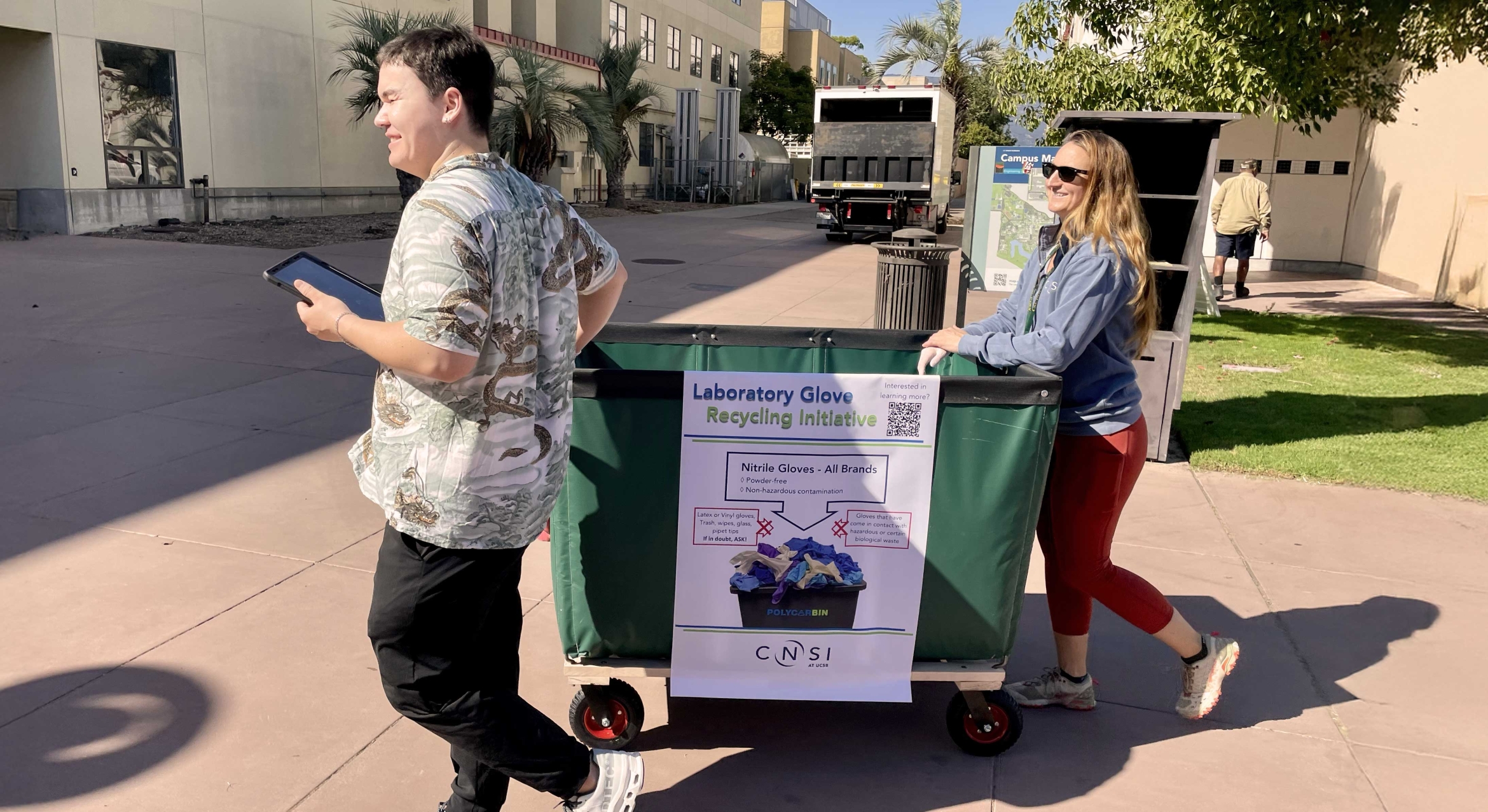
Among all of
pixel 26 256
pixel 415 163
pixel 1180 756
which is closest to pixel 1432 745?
pixel 1180 756

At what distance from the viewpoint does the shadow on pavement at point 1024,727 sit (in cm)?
300

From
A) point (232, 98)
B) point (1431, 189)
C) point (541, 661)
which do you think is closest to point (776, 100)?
point (232, 98)

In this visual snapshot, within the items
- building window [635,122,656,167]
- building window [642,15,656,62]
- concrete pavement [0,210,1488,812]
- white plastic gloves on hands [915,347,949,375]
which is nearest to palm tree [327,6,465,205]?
building window [635,122,656,167]

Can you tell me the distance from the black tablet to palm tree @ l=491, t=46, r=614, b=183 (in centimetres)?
2228

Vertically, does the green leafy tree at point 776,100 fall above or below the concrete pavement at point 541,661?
above

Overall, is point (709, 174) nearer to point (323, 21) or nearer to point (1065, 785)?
point (323, 21)

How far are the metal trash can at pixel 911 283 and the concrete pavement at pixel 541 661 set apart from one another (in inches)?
91.5

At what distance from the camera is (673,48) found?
43.4 metres

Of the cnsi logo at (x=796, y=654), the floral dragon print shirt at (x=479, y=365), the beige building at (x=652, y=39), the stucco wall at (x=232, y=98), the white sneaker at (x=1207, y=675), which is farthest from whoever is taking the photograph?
the beige building at (x=652, y=39)

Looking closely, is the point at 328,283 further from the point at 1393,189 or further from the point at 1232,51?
the point at 1393,189

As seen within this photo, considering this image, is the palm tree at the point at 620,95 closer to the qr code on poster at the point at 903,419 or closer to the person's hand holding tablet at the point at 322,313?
the qr code on poster at the point at 903,419

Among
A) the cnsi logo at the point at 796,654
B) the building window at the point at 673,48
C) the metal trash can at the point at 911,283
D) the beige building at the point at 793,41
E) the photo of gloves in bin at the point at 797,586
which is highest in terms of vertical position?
the beige building at the point at 793,41

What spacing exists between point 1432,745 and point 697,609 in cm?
238

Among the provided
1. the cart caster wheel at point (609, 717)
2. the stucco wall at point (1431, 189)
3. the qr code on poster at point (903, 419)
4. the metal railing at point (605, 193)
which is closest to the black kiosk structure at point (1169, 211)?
the qr code on poster at point (903, 419)
